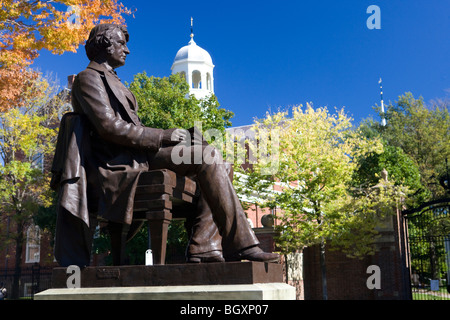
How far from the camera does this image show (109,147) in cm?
489

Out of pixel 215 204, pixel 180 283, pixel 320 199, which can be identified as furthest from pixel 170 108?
pixel 180 283

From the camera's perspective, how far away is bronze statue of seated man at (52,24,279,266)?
450cm

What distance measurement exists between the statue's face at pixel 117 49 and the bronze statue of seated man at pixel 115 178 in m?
0.31

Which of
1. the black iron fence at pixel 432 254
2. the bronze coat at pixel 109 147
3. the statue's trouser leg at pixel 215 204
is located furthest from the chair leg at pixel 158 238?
the black iron fence at pixel 432 254

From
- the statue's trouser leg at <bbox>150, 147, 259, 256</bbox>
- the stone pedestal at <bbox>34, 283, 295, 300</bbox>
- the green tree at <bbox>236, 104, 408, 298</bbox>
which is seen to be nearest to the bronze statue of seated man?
the statue's trouser leg at <bbox>150, 147, 259, 256</bbox>

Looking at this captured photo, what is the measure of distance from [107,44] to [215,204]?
2.09 m

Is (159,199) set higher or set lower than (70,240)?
higher

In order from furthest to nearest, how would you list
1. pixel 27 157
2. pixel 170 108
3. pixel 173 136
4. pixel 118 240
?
pixel 27 157
pixel 170 108
pixel 118 240
pixel 173 136

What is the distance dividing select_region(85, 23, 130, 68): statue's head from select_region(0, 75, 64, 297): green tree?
20.9m

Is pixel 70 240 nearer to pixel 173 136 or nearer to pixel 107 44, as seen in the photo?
pixel 173 136

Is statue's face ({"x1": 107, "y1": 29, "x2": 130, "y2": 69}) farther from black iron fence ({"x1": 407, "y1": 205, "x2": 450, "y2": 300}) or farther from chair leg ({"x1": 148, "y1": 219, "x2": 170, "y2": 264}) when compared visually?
black iron fence ({"x1": 407, "y1": 205, "x2": 450, "y2": 300})

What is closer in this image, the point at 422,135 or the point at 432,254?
the point at 432,254
